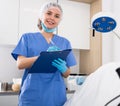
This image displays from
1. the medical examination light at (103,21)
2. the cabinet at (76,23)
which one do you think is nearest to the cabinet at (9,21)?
the cabinet at (76,23)

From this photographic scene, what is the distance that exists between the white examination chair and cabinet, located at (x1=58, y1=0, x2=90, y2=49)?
5.51 feet

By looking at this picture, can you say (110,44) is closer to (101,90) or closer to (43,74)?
(43,74)

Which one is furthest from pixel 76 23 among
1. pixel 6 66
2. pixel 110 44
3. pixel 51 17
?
pixel 51 17

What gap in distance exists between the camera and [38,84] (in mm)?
1461

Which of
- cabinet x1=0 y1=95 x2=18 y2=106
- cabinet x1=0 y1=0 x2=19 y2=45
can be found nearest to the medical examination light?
cabinet x1=0 y1=95 x2=18 y2=106

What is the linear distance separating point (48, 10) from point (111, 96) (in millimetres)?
817

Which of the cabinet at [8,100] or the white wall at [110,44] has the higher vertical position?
the white wall at [110,44]

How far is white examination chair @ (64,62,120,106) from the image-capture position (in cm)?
97

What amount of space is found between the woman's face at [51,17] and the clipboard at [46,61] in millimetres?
273

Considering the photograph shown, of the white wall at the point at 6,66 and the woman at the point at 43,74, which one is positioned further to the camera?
the white wall at the point at 6,66

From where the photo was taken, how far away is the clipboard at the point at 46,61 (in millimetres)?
1285

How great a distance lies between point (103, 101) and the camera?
3.26ft

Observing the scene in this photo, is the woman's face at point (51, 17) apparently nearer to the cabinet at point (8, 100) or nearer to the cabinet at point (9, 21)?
the cabinet at point (8, 100)

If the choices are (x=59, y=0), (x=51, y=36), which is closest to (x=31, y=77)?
(x=51, y=36)
